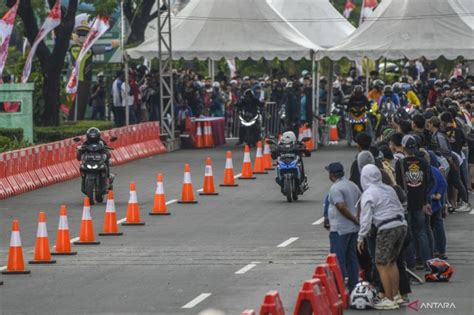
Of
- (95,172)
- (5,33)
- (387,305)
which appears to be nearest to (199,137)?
(5,33)

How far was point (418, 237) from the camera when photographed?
19328mm

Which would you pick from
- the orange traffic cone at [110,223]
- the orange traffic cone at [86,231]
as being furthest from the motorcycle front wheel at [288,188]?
the orange traffic cone at [86,231]

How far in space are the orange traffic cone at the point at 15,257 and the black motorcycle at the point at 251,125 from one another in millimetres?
24030

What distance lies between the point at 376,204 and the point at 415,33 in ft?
93.6

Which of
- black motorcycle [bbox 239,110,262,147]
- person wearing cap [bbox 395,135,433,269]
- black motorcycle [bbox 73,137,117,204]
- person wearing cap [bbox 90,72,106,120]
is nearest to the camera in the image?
person wearing cap [bbox 395,135,433,269]

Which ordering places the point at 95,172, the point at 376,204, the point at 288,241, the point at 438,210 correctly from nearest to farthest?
the point at 376,204
the point at 438,210
the point at 288,241
the point at 95,172

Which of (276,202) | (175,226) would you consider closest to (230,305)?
(175,226)

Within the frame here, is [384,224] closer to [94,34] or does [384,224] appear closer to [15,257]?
[15,257]

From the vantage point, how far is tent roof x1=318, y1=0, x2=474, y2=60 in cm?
4359

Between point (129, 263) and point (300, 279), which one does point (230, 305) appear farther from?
point (129, 263)

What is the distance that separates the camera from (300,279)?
18859mm

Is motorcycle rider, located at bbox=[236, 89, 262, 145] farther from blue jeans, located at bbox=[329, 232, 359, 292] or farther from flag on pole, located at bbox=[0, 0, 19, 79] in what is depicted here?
blue jeans, located at bbox=[329, 232, 359, 292]

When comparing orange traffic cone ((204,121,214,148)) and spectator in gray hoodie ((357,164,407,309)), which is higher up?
spectator in gray hoodie ((357,164,407,309))

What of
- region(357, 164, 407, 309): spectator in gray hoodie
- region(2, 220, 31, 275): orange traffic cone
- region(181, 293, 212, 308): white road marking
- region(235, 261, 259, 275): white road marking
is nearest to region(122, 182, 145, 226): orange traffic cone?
region(235, 261, 259, 275): white road marking
